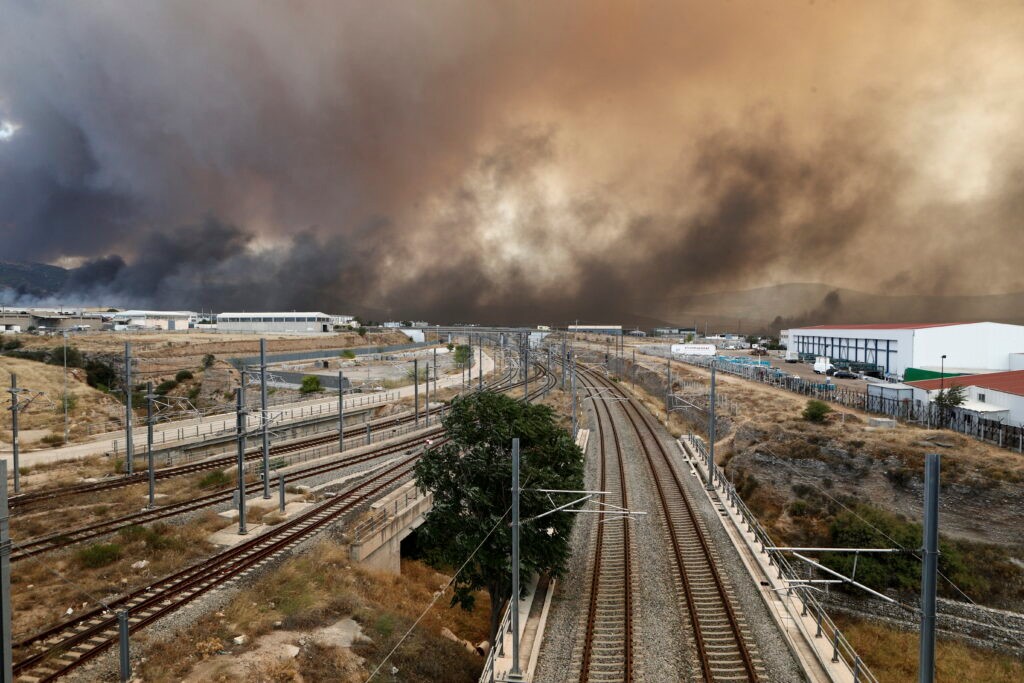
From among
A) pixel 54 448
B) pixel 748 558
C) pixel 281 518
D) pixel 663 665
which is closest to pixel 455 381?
pixel 54 448

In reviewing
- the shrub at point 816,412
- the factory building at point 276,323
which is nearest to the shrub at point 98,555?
the shrub at point 816,412

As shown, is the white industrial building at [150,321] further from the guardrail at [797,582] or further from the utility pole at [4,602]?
the utility pole at [4,602]

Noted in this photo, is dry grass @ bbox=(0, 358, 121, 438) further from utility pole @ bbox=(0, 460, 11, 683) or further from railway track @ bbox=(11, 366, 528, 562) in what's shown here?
utility pole @ bbox=(0, 460, 11, 683)

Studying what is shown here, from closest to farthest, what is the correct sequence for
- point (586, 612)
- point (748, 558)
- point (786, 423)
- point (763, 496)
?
1. point (586, 612)
2. point (748, 558)
3. point (763, 496)
4. point (786, 423)

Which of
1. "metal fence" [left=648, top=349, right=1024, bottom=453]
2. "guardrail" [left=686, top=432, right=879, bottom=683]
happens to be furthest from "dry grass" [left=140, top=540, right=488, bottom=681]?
"metal fence" [left=648, top=349, right=1024, bottom=453]

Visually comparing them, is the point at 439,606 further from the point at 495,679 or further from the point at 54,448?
the point at 54,448

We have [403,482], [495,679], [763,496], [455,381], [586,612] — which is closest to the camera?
[495,679]
